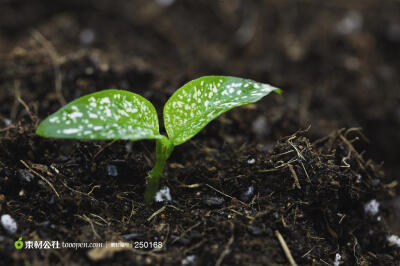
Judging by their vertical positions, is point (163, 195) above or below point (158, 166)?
below

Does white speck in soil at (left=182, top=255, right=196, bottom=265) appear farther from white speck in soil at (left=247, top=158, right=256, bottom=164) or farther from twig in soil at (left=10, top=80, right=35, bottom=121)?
twig in soil at (left=10, top=80, right=35, bottom=121)

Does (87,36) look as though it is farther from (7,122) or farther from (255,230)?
(255,230)

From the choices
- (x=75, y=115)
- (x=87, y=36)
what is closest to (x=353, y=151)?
(x=75, y=115)

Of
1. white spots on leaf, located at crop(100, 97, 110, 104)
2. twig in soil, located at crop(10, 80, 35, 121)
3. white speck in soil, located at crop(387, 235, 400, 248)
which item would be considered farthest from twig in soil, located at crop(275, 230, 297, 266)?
twig in soil, located at crop(10, 80, 35, 121)

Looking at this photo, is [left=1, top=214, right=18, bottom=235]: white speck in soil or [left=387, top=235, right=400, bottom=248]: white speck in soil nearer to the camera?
[left=1, top=214, right=18, bottom=235]: white speck in soil

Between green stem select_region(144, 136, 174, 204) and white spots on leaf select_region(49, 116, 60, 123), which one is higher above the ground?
white spots on leaf select_region(49, 116, 60, 123)

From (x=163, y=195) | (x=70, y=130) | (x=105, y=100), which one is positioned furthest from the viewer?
(x=163, y=195)

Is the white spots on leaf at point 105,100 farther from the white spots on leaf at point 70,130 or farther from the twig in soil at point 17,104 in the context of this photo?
the twig in soil at point 17,104
